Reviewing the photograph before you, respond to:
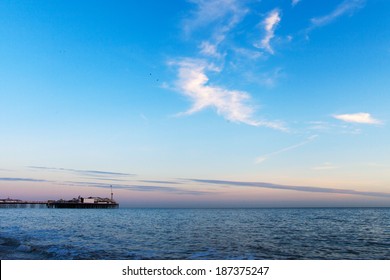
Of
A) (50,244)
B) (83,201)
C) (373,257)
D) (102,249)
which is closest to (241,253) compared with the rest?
(373,257)

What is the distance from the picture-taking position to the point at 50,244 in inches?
1228

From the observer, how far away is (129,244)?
31719mm

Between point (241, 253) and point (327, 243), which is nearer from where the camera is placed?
point (241, 253)

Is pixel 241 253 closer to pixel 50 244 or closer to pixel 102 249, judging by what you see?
pixel 102 249
